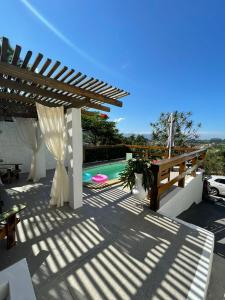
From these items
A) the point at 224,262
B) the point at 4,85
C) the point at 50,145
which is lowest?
the point at 224,262

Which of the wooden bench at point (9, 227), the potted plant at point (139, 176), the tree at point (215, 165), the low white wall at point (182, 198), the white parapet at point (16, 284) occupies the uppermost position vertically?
the potted plant at point (139, 176)

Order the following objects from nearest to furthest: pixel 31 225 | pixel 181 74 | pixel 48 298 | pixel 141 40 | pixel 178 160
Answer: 1. pixel 48 298
2. pixel 31 225
3. pixel 178 160
4. pixel 141 40
5. pixel 181 74

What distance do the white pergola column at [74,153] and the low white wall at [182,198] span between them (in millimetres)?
1843

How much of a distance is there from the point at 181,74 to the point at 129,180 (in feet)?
37.8

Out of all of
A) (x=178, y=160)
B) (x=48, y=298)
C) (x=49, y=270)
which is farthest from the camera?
(x=178, y=160)

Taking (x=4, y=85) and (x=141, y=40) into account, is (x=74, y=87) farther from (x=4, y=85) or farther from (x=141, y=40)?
(x=141, y=40)

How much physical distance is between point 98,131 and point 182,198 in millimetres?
8434

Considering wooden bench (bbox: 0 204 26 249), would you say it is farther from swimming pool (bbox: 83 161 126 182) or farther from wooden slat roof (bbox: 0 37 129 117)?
swimming pool (bbox: 83 161 126 182)

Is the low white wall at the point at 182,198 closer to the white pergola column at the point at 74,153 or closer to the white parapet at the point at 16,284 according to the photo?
the white pergola column at the point at 74,153

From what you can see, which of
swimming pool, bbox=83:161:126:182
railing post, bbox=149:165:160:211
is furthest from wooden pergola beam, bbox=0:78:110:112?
swimming pool, bbox=83:161:126:182

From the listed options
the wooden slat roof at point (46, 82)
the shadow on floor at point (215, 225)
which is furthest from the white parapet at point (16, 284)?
the wooden slat roof at point (46, 82)

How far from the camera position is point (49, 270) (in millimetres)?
1767

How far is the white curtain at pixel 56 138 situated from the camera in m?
3.27

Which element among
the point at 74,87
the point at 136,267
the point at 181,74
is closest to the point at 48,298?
the point at 136,267
